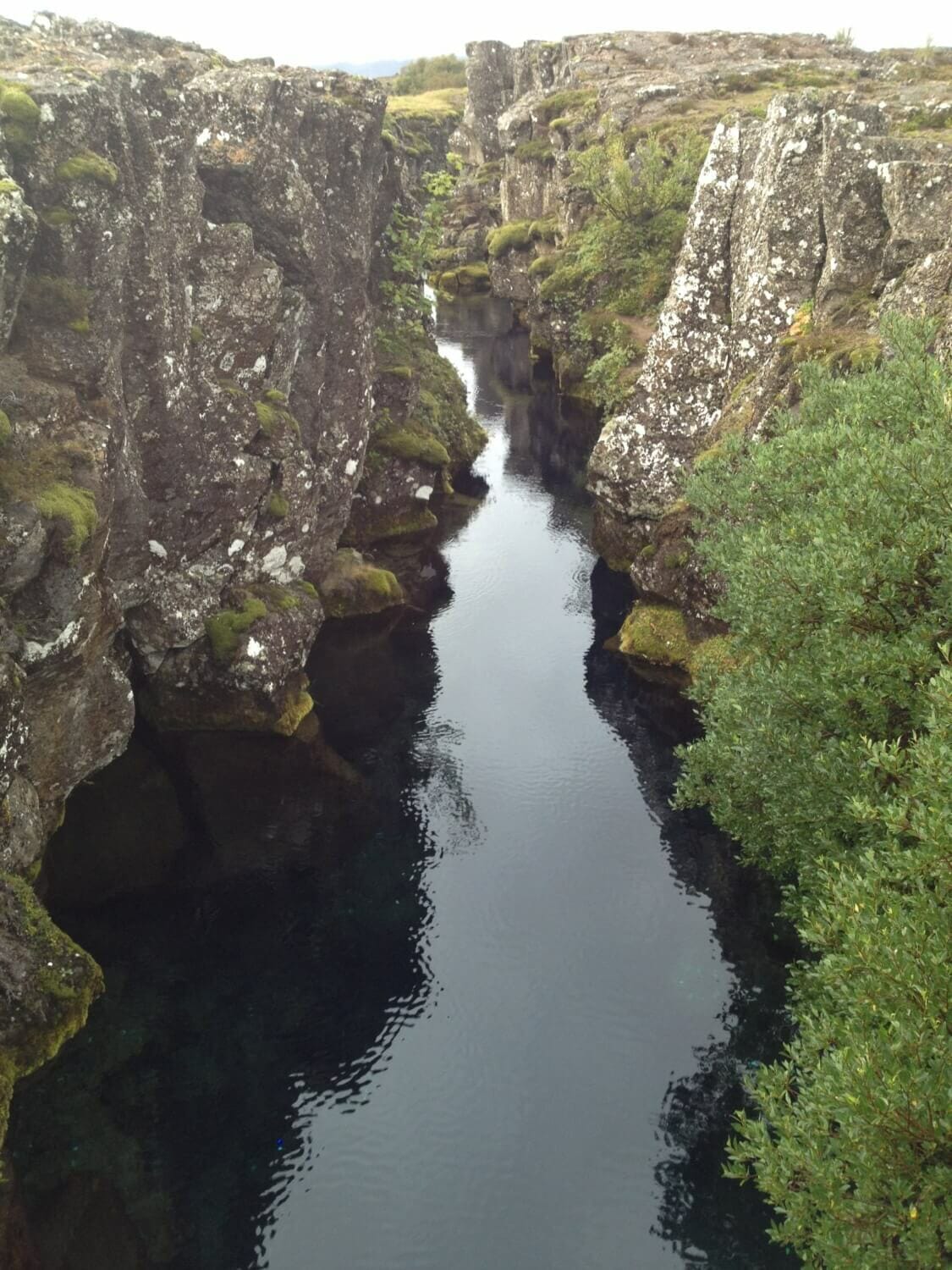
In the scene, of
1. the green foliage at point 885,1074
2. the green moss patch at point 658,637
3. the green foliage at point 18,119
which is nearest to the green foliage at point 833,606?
the green foliage at point 885,1074

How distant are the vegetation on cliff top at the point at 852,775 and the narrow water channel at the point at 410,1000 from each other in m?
3.49

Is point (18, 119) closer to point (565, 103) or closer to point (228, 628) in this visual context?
point (228, 628)

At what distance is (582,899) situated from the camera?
30.9 metres

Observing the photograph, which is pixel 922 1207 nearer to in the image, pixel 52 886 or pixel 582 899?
pixel 582 899

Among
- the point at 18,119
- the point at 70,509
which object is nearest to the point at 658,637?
the point at 70,509

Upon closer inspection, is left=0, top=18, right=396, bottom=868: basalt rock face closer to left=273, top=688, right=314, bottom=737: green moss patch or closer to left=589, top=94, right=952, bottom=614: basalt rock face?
left=273, top=688, right=314, bottom=737: green moss patch

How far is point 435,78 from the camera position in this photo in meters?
194

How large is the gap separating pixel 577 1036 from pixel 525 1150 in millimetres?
3724

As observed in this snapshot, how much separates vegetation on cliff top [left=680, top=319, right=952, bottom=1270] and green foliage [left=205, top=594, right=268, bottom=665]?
1908cm

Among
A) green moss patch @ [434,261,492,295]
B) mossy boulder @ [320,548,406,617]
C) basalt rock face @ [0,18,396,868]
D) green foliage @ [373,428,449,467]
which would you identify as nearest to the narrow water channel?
basalt rock face @ [0,18,396,868]

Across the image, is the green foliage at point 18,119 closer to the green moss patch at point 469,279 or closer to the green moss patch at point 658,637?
the green moss patch at point 658,637

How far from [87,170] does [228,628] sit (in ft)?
56.5

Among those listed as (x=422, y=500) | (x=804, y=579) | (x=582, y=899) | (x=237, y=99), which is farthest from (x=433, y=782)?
(x=237, y=99)

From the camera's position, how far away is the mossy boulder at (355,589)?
49375 mm
